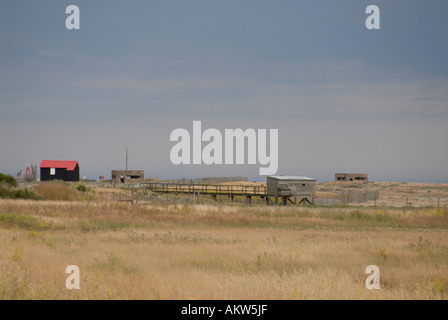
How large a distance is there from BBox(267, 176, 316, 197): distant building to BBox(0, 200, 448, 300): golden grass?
21.9 meters

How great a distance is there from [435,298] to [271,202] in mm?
41199

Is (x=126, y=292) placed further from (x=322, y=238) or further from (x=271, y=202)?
(x=271, y=202)

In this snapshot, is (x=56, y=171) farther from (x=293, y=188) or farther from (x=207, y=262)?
(x=207, y=262)

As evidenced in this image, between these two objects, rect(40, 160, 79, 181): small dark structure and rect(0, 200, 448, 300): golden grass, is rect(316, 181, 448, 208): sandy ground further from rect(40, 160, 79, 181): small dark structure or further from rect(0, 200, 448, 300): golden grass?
rect(40, 160, 79, 181): small dark structure

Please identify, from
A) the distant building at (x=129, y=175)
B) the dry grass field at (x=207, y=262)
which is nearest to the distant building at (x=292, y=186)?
the dry grass field at (x=207, y=262)

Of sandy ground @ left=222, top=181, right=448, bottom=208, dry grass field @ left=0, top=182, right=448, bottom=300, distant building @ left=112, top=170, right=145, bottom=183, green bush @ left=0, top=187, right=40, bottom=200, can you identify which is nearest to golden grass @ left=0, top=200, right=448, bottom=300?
dry grass field @ left=0, top=182, right=448, bottom=300

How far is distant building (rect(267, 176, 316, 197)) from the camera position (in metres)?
49.3

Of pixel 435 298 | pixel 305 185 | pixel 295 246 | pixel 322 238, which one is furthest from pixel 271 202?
pixel 435 298

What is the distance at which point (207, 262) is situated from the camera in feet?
43.2

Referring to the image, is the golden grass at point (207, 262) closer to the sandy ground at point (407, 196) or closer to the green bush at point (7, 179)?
the green bush at point (7, 179)

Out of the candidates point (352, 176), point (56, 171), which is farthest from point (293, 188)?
point (352, 176)

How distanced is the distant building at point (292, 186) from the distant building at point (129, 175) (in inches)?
1762

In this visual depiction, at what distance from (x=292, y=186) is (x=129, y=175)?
50341 millimetres
